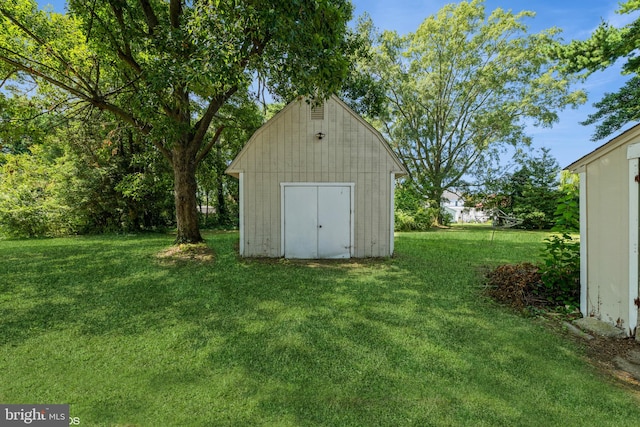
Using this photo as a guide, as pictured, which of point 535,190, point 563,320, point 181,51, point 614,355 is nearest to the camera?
point 614,355

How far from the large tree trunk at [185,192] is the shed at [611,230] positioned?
9.31 meters

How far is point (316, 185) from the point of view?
861cm

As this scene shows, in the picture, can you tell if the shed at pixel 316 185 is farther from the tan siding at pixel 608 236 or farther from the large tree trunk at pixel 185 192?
the tan siding at pixel 608 236

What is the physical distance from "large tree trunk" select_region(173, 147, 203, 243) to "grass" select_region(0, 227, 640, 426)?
11.0ft

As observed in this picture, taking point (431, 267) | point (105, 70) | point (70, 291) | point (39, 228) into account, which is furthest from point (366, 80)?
point (39, 228)

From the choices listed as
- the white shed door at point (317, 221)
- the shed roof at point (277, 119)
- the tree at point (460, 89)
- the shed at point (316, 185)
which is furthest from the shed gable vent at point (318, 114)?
the tree at point (460, 89)

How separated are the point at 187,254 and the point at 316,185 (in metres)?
4.12

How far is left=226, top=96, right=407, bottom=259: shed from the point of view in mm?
8523

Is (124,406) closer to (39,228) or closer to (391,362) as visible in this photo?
(391,362)

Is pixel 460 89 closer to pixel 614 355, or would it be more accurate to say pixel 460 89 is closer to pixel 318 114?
pixel 318 114

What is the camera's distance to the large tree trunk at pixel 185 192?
375 inches

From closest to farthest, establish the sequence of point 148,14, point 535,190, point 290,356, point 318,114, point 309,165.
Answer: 1. point 290,356
2. point 148,14
3. point 318,114
4. point 309,165
5. point 535,190

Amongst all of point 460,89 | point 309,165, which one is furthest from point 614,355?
point 460,89

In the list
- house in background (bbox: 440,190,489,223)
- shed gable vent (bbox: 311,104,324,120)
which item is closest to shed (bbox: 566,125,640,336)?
shed gable vent (bbox: 311,104,324,120)
